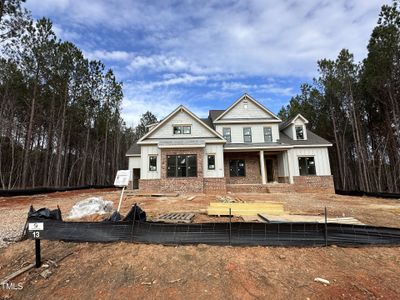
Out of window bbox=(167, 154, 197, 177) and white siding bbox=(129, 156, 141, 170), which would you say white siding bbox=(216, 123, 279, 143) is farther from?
white siding bbox=(129, 156, 141, 170)

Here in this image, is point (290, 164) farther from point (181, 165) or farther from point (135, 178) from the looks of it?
point (135, 178)

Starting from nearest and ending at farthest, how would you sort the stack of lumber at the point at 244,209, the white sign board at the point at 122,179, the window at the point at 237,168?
the stack of lumber at the point at 244,209, the white sign board at the point at 122,179, the window at the point at 237,168

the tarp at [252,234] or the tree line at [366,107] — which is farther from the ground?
the tree line at [366,107]

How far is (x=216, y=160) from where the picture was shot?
16.9 m

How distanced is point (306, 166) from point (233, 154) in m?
6.46

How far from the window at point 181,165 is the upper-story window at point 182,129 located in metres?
2.27

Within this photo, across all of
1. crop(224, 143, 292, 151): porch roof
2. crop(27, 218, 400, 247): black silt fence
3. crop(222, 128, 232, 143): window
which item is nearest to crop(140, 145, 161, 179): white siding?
crop(224, 143, 292, 151): porch roof

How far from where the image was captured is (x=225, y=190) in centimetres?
1638

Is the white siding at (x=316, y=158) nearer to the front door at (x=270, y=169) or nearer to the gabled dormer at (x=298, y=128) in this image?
the gabled dormer at (x=298, y=128)

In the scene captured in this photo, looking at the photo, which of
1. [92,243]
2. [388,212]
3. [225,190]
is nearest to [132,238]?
[92,243]

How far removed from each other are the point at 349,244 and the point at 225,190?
38.3 feet

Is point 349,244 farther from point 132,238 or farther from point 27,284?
point 27,284

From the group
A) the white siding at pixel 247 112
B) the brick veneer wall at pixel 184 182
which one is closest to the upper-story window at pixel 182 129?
the brick veneer wall at pixel 184 182

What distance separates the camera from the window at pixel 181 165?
1647 centimetres
